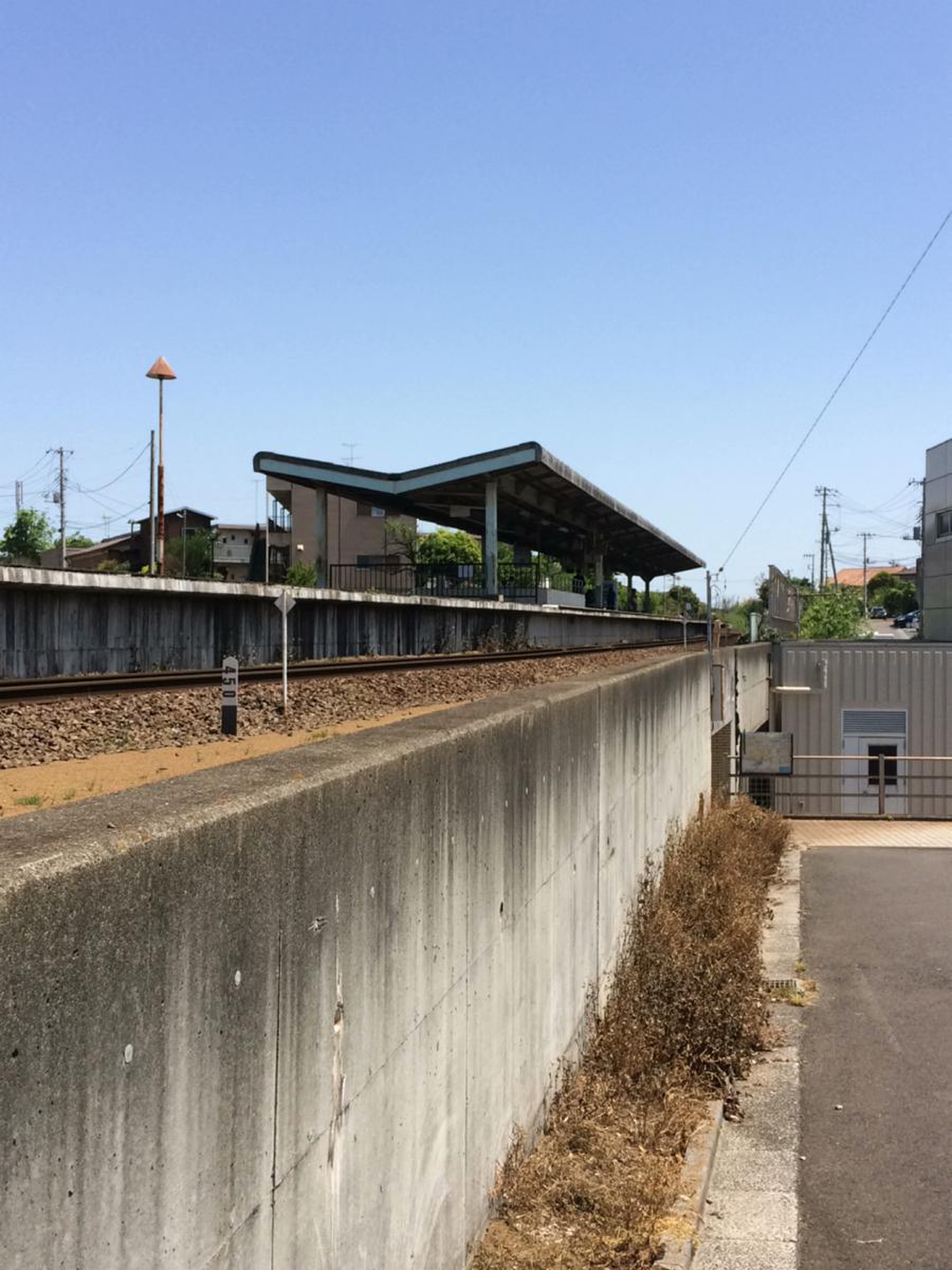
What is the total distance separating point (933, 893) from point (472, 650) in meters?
16.6

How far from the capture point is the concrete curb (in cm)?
565

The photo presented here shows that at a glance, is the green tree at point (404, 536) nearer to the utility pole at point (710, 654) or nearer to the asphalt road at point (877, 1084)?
the utility pole at point (710, 654)

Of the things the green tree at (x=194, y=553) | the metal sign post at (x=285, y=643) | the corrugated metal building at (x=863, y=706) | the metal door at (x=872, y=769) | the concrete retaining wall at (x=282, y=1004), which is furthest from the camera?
the green tree at (x=194, y=553)

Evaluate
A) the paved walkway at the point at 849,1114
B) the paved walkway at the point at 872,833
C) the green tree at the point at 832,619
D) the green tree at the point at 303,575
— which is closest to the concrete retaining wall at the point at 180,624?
the paved walkway at the point at 849,1114

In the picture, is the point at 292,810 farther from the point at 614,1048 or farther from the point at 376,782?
the point at 614,1048

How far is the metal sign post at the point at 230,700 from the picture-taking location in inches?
455

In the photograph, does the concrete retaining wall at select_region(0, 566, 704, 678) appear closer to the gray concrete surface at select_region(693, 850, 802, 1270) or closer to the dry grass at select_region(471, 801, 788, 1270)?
the dry grass at select_region(471, 801, 788, 1270)

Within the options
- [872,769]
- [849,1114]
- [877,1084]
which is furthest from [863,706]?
[849,1114]

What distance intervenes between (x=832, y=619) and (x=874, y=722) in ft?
111

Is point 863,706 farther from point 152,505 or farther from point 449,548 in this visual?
point 449,548

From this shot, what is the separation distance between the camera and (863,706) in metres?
38.3

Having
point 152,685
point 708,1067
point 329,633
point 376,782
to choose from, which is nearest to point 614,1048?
point 708,1067

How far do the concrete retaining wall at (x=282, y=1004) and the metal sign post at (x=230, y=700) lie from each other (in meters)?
5.43

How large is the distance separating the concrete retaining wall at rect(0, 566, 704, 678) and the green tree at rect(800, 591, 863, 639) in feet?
150
